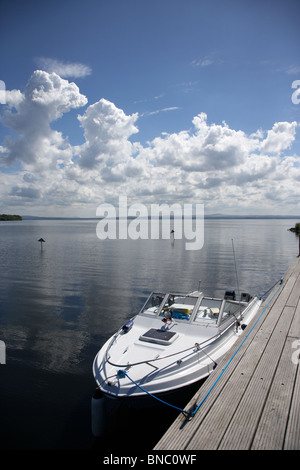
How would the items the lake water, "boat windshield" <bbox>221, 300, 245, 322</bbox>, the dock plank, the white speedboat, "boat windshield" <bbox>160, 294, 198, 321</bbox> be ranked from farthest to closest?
1. "boat windshield" <bbox>221, 300, 245, 322</bbox>
2. "boat windshield" <bbox>160, 294, 198, 321</bbox>
3. the lake water
4. the white speedboat
5. the dock plank

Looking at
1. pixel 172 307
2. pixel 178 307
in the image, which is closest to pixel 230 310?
pixel 178 307

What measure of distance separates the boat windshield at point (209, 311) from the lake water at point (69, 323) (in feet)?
13.3

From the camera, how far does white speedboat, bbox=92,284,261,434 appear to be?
8.17 m

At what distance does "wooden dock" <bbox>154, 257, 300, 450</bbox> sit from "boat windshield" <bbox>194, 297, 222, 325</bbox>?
3637mm

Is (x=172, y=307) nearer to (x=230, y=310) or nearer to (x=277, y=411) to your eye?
(x=230, y=310)

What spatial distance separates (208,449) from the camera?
4145mm

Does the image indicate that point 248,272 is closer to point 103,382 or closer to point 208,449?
point 103,382

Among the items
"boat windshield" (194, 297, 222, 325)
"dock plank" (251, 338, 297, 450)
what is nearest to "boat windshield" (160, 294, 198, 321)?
"boat windshield" (194, 297, 222, 325)

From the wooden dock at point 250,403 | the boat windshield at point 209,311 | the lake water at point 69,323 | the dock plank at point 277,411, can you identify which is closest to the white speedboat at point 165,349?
the boat windshield at point 209,311

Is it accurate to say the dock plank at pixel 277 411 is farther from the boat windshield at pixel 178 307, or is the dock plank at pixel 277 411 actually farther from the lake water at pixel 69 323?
the boat windshield at pixel 178 307

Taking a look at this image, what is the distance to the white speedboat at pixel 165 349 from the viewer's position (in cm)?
817

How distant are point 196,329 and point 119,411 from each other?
4.05m

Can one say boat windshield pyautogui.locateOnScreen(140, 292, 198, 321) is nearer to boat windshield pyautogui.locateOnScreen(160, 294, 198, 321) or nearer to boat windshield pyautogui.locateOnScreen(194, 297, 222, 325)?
boat windshield pyautogui.locateOnScreen(160, 294, 198, 321)

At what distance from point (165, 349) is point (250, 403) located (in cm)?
490
